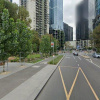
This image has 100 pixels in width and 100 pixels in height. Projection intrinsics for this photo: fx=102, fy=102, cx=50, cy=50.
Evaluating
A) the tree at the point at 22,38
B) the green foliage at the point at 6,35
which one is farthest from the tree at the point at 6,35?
the tree at the point at 22,38

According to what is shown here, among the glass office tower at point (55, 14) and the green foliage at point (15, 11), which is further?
the glass office tower at point (55, 14)

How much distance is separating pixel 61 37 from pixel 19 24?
3602 inches

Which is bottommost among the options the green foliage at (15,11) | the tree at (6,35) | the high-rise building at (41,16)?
the tree at (6,35)

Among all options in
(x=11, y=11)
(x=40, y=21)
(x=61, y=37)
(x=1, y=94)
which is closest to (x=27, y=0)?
(x=40, y=21)

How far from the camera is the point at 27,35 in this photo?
13195 millimetres

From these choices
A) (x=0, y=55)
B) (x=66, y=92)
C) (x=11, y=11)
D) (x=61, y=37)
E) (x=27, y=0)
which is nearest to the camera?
(x=66, y=92)

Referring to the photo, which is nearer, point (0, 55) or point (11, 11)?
point (0, 55)

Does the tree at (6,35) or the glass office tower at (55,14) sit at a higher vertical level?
the glass office tower at (55,14)

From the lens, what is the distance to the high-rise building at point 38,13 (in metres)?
86.7

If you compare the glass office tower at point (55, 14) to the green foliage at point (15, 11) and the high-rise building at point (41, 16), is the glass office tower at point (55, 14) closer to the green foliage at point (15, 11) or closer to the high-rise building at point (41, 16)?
the high-rise building at point (41, 16)

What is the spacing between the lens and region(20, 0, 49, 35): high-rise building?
86731mm

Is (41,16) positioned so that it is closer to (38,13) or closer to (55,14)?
(38,13)

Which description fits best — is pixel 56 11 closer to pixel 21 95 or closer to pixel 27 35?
pixel 27 35

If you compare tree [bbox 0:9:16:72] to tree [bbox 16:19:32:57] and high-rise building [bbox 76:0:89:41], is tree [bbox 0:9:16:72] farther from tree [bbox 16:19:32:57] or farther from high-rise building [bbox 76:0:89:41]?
high-rise building [bbox 76:0:89:41]
